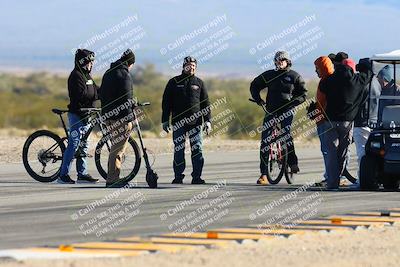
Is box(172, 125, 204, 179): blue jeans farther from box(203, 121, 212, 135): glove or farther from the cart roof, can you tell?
the cart roof

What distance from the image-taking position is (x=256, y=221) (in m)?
15.6

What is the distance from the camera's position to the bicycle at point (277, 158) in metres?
21.4

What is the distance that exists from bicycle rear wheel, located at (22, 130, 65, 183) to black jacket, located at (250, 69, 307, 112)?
325 cm

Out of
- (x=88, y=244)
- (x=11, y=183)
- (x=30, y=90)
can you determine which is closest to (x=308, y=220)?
(x=88, y=244)

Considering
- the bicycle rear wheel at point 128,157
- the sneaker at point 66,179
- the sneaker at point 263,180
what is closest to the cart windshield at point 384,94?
the sneaker at point 263,180

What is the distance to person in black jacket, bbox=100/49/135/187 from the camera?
66.1ft

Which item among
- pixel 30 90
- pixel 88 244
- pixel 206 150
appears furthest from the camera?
pixel 30 90

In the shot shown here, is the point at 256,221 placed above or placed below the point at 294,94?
below

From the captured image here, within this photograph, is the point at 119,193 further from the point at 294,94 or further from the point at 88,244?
the point at 88,244

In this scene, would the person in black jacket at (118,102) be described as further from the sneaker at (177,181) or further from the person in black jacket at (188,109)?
the sneaker at (177,181)

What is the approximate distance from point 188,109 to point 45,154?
240cm

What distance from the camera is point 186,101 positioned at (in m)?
21.5

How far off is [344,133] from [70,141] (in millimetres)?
A: 4332

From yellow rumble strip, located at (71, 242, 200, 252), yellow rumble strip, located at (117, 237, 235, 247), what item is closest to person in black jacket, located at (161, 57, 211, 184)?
yellow rumble strip, located at (117, 237, 235, 247)
